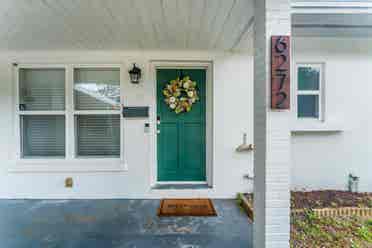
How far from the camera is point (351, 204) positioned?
3232mm

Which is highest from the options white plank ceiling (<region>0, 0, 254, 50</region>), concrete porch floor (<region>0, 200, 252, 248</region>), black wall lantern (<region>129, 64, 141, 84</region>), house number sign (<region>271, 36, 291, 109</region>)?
white plank ceiling (<region>0, 0, 254, 50</region>)

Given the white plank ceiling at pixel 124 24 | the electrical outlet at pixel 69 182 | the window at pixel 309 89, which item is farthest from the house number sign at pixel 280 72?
the electrical outlet at pixel 69 182

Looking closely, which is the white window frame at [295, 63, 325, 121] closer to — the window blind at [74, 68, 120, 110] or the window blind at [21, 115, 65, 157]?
the window blind at [74, 68, 120, 110]

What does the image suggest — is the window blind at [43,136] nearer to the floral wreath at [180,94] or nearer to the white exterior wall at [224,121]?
the white exterior wall at [224,121]

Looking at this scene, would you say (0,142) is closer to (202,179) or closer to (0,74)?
(0,74)

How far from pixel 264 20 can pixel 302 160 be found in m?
2.70

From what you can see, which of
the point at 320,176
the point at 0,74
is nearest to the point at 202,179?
the point at 320,176

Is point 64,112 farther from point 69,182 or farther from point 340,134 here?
point 340,134

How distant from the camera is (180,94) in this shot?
387 cm

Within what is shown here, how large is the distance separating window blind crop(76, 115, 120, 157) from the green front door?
74 centimetres

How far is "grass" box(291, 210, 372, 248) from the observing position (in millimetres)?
2375

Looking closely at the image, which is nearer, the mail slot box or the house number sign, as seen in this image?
the house number sign

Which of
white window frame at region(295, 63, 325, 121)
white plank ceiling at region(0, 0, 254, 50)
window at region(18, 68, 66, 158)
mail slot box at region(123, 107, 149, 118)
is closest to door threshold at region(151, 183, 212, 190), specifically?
mail slot box at region(123, 107, 149, 118)

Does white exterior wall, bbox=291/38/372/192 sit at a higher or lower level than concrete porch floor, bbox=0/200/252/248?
higher
